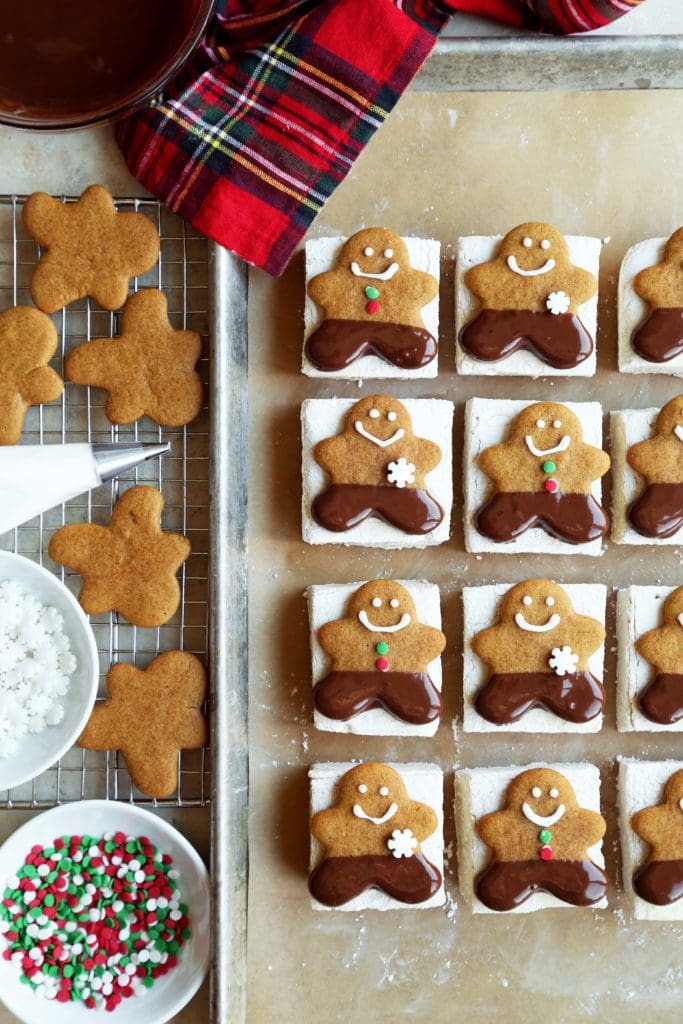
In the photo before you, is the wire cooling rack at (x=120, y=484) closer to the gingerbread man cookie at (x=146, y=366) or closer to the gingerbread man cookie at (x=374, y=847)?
the gingerbread man cookie at (x=146, y=366)

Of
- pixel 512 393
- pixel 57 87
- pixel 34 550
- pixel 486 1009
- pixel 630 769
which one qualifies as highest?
pixel 57 87

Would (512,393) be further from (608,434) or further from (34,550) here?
(34,550)

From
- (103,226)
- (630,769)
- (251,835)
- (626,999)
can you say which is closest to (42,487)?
(103,226)

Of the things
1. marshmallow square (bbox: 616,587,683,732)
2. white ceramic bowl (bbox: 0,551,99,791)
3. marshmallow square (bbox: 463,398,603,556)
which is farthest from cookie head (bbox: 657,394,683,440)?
white ceramic bowl (bbox: 0,551,99,791)

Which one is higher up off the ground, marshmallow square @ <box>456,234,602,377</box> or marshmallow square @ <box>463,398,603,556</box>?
marshmallow square @ <box>456,234,602,377</box>

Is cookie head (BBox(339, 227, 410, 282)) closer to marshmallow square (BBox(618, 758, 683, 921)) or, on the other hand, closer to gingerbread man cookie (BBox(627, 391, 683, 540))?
gingerbread man cookie (BBox(627, 391, 683, 540))

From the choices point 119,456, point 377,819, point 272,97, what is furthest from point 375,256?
point 377,819
